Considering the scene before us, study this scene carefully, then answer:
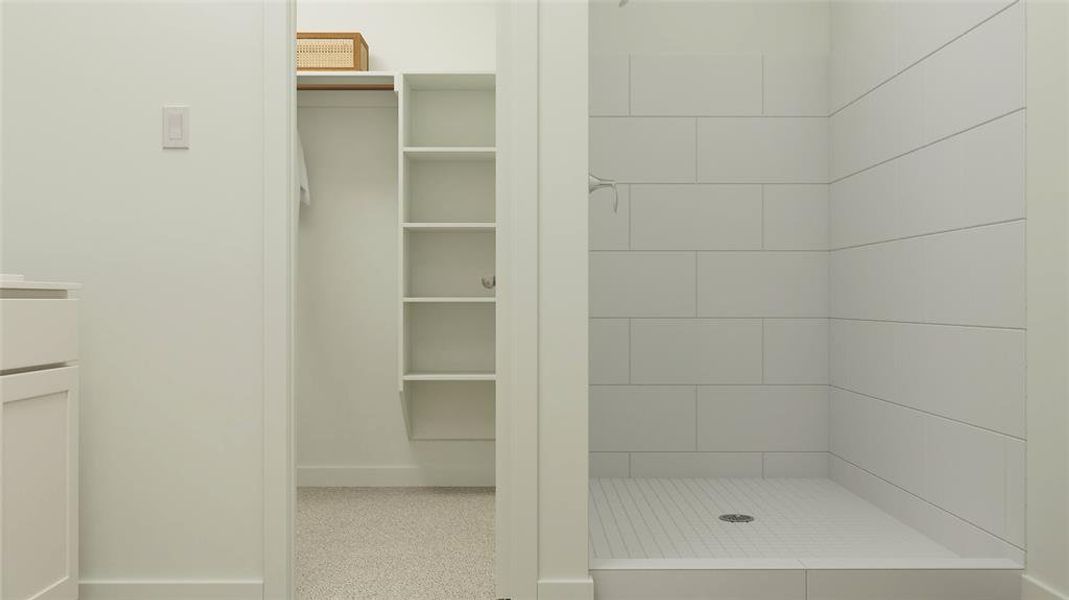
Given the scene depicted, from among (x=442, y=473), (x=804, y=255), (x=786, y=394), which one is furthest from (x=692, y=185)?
(x=442, y=473)

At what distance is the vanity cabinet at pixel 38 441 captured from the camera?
1665 mm

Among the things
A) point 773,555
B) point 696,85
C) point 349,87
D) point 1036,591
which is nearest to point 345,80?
point 349,87

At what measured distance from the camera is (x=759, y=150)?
3.06 m

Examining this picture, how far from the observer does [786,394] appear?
307cm

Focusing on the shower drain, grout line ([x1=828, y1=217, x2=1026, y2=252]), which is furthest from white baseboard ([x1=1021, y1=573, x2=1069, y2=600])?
grout line ([x1=828, y1=217, x2=1026, y2=252])

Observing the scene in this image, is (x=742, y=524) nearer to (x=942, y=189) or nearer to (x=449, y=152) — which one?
(x=942, y=189)

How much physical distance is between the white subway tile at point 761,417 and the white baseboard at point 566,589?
1.25m

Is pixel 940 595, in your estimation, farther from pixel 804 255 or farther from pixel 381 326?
pixel 381 326

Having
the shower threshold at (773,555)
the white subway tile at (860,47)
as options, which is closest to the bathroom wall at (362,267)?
the shower threshold at (773,555)

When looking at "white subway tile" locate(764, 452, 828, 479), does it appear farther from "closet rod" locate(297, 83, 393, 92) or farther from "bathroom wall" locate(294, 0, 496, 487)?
"closet rod" locate(297, 83, 393, 92)

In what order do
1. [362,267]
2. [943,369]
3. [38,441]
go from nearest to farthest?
1. [38,441]
2. [943,369]
3. [362,267]

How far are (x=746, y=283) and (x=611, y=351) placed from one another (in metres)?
0.56

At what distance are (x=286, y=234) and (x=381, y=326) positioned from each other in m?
1.40

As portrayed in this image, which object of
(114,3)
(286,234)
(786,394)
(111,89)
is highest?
(114,3)
